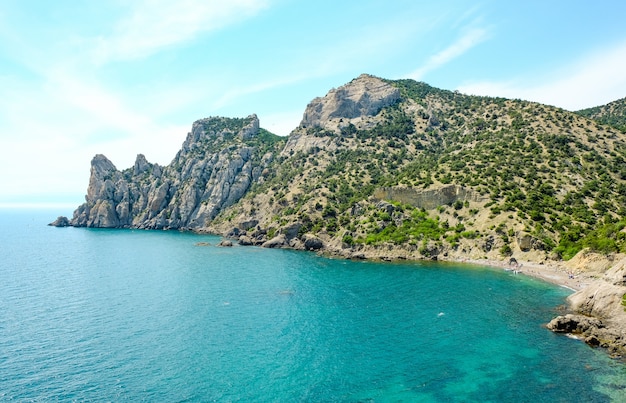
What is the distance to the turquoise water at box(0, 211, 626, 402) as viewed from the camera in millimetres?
36250

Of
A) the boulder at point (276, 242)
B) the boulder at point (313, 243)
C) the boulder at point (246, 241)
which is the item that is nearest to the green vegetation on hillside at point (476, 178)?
the boulder at point (313, 243)

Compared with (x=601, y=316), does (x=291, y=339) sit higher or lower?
higher

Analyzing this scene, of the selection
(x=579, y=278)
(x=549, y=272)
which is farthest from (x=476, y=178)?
(x=579, y=278)

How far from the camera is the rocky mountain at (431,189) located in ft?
308

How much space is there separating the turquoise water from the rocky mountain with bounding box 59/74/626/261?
17552 mm

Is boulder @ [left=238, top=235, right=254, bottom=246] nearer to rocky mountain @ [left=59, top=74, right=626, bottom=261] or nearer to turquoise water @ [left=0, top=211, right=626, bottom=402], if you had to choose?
rocky mountain @ [left=59, top=74, right=626, bottom=261]

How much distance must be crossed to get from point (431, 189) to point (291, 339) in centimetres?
7904

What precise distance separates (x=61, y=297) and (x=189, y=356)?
36020mm

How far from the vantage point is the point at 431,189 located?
114812mm

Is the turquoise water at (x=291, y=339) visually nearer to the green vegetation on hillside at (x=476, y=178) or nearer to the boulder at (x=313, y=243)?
the green vegetation on hillside at (x=476, y=178)

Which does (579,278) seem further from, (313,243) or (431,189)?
(313,243)

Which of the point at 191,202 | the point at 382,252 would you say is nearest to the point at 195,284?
the point at 382,252

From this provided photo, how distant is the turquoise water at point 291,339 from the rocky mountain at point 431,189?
17.6 meters

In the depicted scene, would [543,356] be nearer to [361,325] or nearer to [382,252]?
[361,325]
